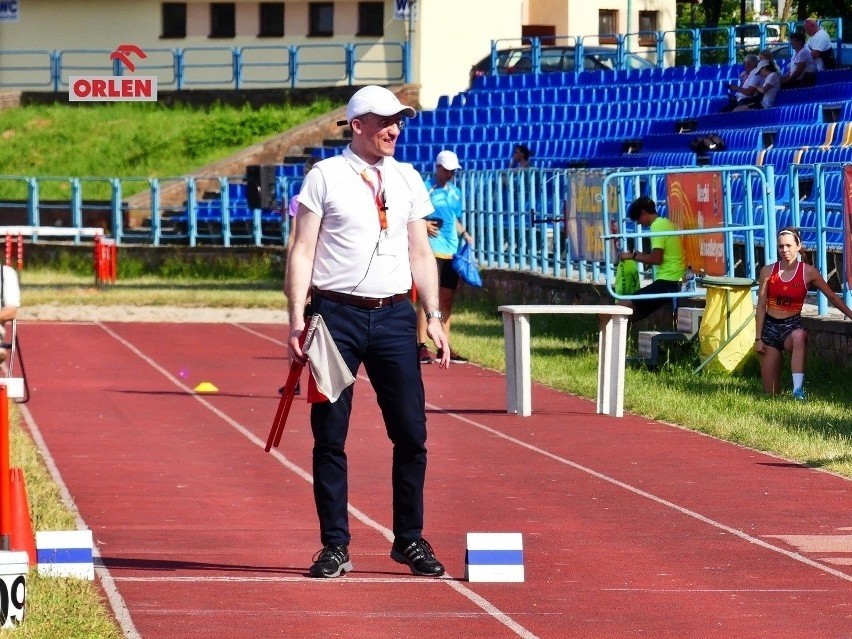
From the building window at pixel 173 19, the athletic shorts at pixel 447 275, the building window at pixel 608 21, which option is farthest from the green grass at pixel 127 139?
the athletic shorts at pixel 447 275

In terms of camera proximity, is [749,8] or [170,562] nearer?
[170,562]

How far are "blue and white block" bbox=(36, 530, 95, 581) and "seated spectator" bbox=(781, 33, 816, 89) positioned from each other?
24.5 meters

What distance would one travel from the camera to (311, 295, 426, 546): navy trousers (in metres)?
7.94

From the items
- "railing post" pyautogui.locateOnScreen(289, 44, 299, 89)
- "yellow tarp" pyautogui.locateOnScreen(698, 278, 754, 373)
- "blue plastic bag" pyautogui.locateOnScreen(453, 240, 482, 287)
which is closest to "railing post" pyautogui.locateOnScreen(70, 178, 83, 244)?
"railing post" pyautogui.locateOnScreen(289, 44, 299, 89)

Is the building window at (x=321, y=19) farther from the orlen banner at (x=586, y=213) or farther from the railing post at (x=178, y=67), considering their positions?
the orlen banner at (x=586, y=213)

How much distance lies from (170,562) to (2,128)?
4202 cm

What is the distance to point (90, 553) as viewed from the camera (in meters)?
7.93

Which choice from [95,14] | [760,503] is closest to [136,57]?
[95,14]

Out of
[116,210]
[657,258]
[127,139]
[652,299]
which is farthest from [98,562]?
[127,139]

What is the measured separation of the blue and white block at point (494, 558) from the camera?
26.3ft

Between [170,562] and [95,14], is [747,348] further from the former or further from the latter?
[95,14]

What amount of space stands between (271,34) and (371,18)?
106 inches

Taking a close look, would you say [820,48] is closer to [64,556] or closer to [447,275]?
[447,275]

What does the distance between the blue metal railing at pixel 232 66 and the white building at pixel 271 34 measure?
37mm
